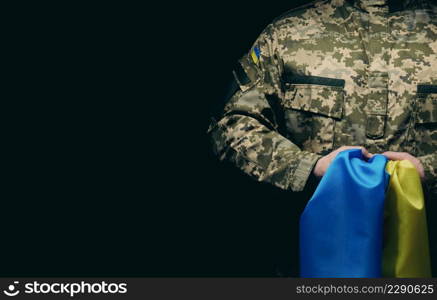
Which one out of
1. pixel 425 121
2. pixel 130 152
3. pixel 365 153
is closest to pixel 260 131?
pixel 365 153

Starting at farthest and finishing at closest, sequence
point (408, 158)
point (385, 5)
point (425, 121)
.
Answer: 1. point (385, 5)
2. point (425, 121)
3. point (408, 158)

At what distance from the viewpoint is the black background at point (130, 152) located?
2.15 m

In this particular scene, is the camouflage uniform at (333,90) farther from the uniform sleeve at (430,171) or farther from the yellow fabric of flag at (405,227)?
the yellow fabric of flag at (405,227)

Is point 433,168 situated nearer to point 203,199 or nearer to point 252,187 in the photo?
point 252,187

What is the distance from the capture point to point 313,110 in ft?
5.97

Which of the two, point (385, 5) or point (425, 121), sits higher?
point (385, 5)

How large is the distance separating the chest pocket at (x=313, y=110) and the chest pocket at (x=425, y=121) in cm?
18

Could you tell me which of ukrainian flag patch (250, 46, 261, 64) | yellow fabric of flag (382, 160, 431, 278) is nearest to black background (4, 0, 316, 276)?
ukrainian flag patch (250, 46, 261, 64)

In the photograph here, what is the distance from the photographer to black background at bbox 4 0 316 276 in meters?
2.15

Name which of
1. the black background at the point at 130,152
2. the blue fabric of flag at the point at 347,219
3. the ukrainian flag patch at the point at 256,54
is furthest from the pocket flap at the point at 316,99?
the black background at the point at 130,152

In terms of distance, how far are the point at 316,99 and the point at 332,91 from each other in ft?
0.14

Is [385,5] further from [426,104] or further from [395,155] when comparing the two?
[395,155]

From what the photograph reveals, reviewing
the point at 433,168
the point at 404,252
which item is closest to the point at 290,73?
the point at 433,168

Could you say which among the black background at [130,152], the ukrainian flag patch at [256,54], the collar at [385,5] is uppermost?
the collar at [385,5]
